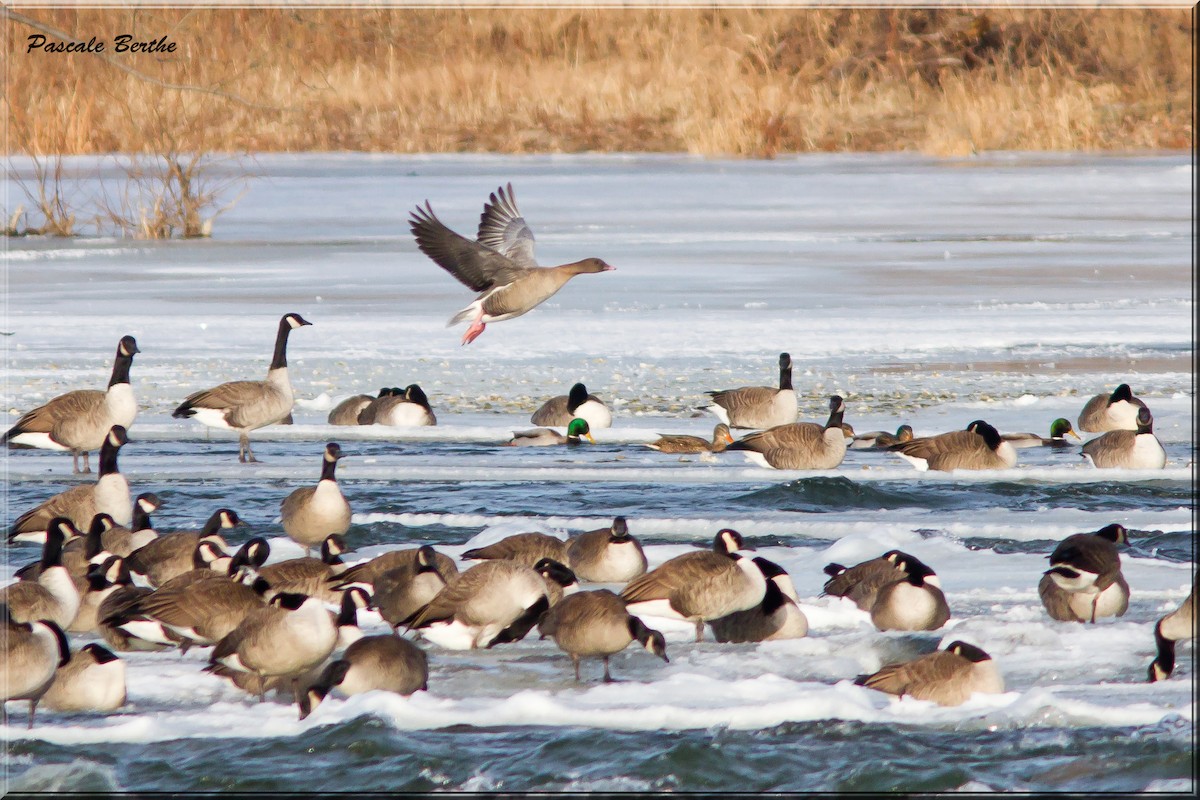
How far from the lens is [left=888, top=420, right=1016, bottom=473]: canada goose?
8.48 m

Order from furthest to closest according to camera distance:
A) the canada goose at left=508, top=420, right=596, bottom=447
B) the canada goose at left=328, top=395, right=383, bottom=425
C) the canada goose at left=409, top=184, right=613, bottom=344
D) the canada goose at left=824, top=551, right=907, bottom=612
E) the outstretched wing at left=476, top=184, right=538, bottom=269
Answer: the outstretched wing at left=476, top=184, right=538, bottom=269, the canada goose at left=409, top=184, right=613, bottom=344, the canada goose at left=328, top=395, right=383, bottom=425, the canada goose at left=508, top=420, right=596, bottom=447, the canada goose at left=824, top=551, right=907, bottom=612

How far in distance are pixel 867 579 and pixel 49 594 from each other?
314 centimetres

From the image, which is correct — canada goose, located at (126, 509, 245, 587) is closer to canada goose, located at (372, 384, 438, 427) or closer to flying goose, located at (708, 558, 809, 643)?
flying goose, located at (708, 558, 809, 643)

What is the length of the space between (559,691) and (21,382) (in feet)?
24.0

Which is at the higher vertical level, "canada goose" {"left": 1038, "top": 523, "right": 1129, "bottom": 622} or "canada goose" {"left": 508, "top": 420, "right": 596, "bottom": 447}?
"canada goose" {"left": 508, "top": 420, "right": 596, "bottom": 447}

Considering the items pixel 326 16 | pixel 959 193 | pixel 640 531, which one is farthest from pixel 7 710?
pixel 326 16

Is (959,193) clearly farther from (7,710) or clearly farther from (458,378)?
(7,710)

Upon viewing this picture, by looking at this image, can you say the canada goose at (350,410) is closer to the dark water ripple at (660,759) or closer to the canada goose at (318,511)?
the canada goose at (318,511)

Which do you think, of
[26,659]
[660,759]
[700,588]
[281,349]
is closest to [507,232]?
[281,349]

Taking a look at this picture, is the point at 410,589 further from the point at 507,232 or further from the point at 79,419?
the point at 507,232

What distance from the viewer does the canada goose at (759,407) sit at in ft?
31.7

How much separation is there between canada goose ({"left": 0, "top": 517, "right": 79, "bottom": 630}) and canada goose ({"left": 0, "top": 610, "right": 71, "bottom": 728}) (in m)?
0.48

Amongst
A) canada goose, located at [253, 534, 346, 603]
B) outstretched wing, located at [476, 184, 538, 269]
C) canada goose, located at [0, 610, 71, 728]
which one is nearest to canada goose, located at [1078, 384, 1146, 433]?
outstretched wing, located at [476, 184, 538, 269]

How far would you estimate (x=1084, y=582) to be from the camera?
5.77 meters
